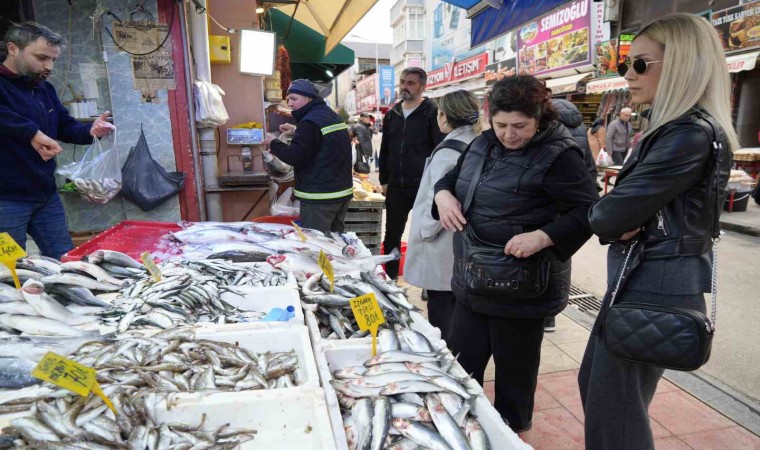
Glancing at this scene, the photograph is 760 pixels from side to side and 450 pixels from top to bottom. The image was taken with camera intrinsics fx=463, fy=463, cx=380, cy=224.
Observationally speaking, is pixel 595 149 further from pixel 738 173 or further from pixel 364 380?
pixel 364 380

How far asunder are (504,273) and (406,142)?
2937 mm

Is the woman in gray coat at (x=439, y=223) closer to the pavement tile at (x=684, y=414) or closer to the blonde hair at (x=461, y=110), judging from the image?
the blonde hair at (x=461, y=110)

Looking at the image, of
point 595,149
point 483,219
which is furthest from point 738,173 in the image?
point 483,219

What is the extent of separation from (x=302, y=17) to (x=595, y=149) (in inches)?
359

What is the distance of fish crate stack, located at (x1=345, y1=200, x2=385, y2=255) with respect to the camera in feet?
19.0

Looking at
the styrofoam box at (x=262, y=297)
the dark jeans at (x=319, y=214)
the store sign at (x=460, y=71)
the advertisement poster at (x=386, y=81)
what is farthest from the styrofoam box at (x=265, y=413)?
the advertisement poster at (x=386, y=81)

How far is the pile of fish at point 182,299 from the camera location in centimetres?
213

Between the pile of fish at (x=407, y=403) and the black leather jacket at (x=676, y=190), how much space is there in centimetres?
82

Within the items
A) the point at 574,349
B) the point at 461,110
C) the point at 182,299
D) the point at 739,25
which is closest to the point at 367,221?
the point at 574,349

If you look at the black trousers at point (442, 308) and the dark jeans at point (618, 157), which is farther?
the dark jeans at point (618, 157)

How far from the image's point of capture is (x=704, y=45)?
1628mm

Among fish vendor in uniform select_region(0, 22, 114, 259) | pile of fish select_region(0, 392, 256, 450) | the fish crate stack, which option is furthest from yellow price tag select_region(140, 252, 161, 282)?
the fish crate stack

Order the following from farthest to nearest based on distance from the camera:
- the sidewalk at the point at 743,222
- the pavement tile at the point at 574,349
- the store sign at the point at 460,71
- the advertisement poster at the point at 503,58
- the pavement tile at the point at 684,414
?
the store sign at the point at 460,71
the advertisement poster at the point at 503,58
the sidewalk at the point at 743,222
the pavement tile at the point at 574,349
the pavement tile at the point at 684,414

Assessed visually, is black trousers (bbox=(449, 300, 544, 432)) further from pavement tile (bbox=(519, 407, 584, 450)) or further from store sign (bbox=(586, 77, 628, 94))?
store sign (bbox=(586, 77, 628, 94))
